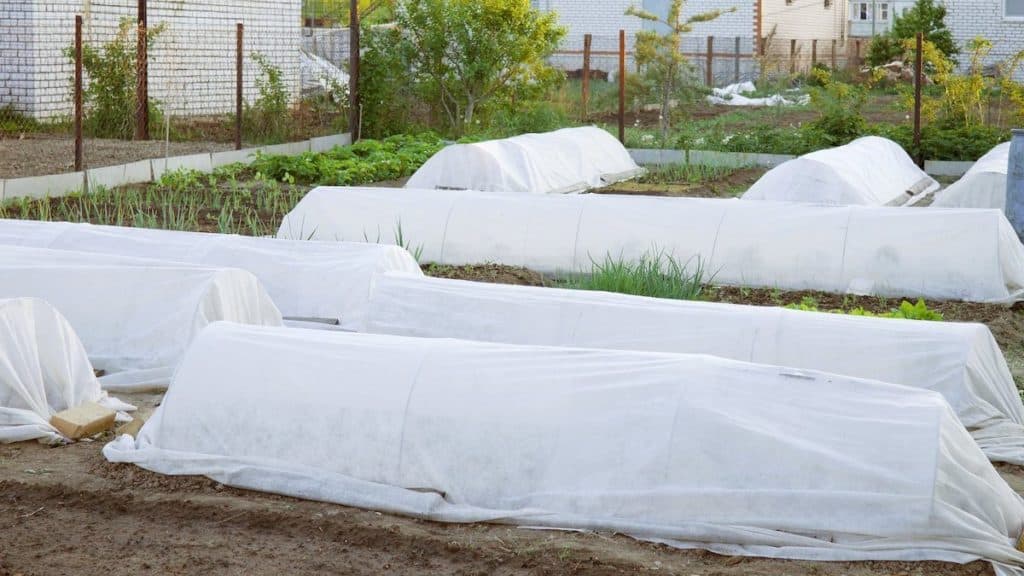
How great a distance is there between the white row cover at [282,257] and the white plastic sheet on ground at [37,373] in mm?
1444

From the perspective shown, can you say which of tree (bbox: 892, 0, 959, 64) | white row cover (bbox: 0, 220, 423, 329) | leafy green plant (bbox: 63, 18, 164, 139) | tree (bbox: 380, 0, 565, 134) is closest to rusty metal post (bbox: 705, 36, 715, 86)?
tree (bbox: 892, 0, 959, 64)

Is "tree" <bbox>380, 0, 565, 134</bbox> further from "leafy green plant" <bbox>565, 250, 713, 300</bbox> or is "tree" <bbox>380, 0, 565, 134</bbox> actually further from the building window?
the building window

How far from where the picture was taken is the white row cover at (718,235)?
8.51 m

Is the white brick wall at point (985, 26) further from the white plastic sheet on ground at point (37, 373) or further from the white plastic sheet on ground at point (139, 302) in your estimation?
the white plastic sheet on ground at point (37, 373)

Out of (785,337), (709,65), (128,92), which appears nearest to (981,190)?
(785,337)

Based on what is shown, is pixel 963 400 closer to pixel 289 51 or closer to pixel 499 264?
pixel 499 264

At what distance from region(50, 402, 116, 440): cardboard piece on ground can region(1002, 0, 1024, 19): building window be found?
2870 centimetres

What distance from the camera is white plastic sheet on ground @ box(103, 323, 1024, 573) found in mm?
4152

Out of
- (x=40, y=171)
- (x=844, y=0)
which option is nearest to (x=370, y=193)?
(x=40, y=171)

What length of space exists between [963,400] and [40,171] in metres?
10.0

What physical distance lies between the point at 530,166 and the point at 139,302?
691cm

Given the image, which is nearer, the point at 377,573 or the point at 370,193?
the point at 377,573

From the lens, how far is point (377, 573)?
Answer: 399 cm

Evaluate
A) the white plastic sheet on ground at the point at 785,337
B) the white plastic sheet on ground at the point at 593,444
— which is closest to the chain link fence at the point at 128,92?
the white plastic sheet on ground at the point at 785,337
